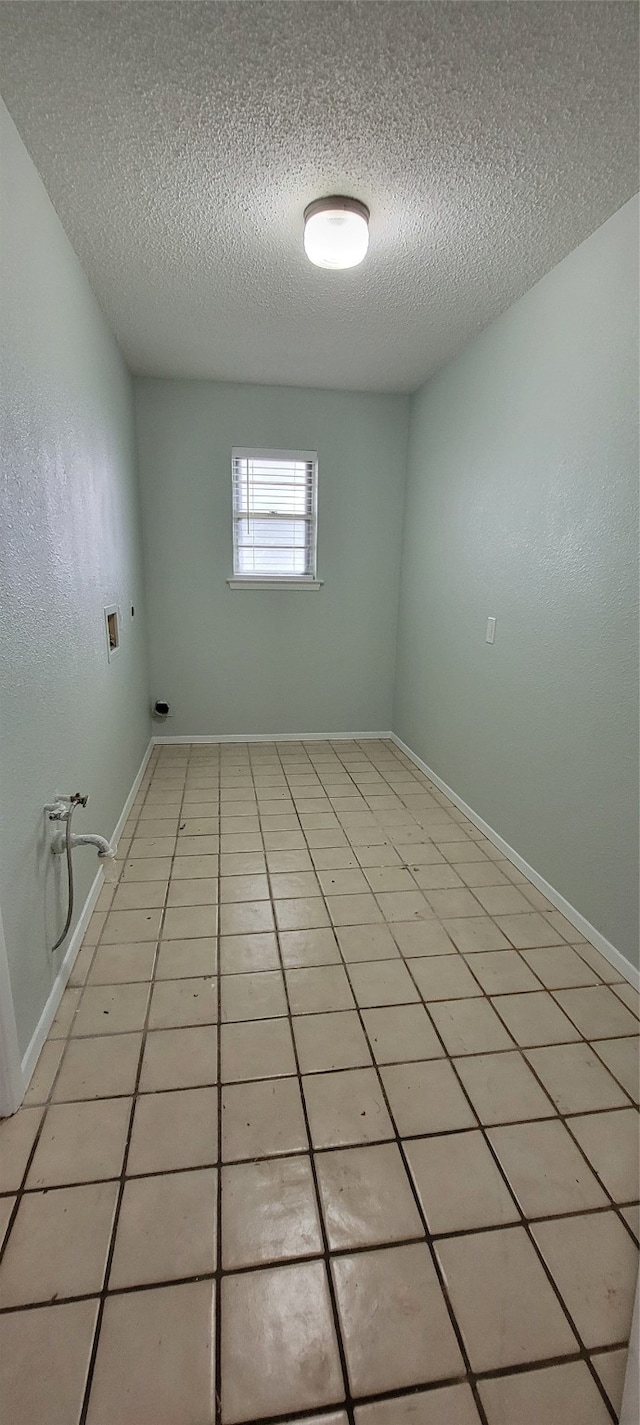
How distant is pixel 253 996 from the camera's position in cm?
164

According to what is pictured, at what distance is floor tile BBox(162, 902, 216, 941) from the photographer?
1904mm

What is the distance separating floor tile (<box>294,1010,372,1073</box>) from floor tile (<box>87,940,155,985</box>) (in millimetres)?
524

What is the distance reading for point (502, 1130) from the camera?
1269 mm

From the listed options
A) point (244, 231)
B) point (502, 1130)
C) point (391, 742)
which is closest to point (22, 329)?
point (244, 231)

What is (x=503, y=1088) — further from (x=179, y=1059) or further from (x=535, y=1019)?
(x=179, y=1059)

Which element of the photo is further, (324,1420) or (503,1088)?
(503,1088)

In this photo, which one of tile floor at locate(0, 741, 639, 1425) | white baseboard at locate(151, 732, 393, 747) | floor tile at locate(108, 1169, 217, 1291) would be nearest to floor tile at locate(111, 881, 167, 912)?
tile floor at locate(0, 741, 639, 1425)

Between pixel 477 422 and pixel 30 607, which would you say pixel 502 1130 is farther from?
pixel 477 422

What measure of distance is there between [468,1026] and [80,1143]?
100cm

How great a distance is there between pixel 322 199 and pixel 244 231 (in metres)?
0.32

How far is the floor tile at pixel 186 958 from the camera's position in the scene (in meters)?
1.73

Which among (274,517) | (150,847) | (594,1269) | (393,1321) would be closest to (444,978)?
(594,1269)

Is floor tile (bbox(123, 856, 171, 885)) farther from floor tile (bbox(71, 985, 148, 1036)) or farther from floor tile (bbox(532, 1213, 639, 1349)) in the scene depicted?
floor tile (bbox(532, 1213, 639, 1349))

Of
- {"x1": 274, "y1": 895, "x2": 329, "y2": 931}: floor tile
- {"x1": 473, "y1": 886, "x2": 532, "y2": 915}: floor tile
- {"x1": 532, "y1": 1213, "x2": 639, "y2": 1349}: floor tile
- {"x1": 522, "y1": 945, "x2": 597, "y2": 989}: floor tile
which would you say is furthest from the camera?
{"x1": 473, "y1": 886, "x2": 532, "y2": 915}: floor tile
